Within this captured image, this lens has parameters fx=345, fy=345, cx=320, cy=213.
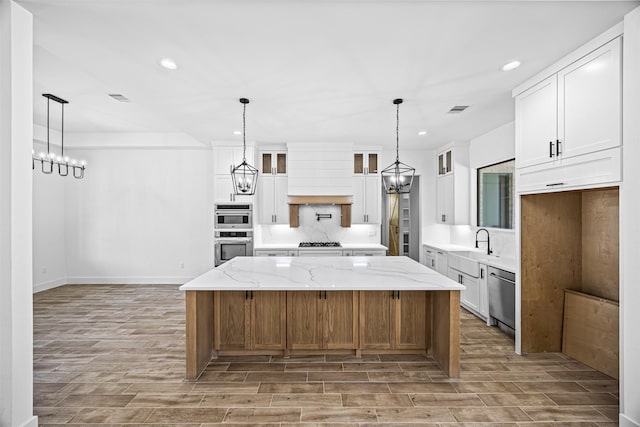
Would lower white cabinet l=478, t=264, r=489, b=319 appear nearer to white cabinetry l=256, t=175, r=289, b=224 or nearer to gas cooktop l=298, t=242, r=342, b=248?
gas cooktop l=298, t=242, r=342, b=248

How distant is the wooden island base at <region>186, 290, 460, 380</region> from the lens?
3.25m

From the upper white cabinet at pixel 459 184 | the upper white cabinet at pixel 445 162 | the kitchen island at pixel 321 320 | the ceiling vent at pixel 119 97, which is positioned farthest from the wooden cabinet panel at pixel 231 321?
the upper white cabinet at pixel 445 162

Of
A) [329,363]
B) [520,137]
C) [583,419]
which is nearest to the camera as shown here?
[583,419]

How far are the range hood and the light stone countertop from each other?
216 cm

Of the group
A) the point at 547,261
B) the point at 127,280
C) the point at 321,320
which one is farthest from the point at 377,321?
the point at 127,280

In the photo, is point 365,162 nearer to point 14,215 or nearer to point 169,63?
point 169,63

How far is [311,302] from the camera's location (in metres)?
3.26

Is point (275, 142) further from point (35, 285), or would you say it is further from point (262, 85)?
point (35, 285)

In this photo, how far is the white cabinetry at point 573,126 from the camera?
2414 millimetres

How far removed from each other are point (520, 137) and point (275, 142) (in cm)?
388

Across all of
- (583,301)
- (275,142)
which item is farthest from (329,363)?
A: (275,142)

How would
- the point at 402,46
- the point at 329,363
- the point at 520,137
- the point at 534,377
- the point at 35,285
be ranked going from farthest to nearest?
the point at 35,285, the point at 520,137, the point at 329,363, the point at 534,377, the point at 402,46

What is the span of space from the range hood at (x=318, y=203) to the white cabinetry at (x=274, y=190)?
15cm

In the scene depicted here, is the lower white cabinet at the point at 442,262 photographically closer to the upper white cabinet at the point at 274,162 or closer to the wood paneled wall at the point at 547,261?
the wood paneled wall at the point at 547,261
